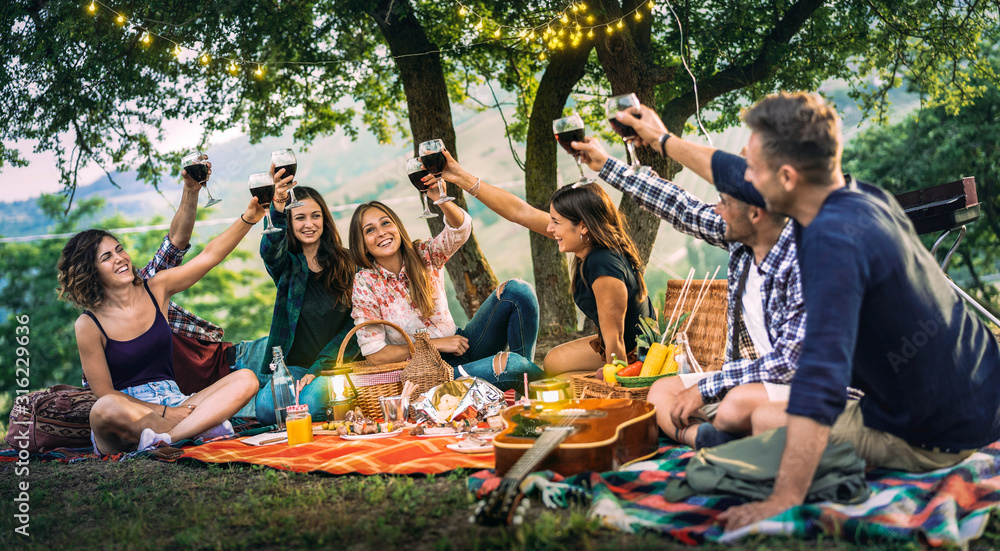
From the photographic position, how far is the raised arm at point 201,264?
3879 millimetres

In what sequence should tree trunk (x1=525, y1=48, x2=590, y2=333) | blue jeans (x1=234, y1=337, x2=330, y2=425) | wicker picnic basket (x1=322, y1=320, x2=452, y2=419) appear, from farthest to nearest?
tree trunk (x1=525, y1=48, x2=590, y2=333)
blue jeans (x1=234, y1=337, x2=330, y2=425)
wicker picnic basket (x1=322, y1=320, x2=452, y2=419)

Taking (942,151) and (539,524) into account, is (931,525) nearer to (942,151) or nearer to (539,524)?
(539,524)

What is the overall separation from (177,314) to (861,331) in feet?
12.7

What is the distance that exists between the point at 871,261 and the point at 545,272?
4.89m

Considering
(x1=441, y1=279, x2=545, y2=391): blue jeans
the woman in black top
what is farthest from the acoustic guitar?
(x1=441, y1=279, x2=545, y2=391): blue jeans

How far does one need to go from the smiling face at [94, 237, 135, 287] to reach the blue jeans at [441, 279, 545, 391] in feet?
5.79

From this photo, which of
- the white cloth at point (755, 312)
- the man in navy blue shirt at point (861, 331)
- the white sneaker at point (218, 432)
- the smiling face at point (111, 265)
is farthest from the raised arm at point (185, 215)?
the man in navy blue shirt at point (861, 331)

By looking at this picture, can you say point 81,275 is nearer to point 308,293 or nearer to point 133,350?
point 133,350

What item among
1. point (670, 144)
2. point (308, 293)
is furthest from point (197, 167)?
point (670, 144)

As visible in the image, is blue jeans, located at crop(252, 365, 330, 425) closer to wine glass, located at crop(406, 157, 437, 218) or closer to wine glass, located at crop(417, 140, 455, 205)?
wine glass, located at crop(406, 157, 437, 218)

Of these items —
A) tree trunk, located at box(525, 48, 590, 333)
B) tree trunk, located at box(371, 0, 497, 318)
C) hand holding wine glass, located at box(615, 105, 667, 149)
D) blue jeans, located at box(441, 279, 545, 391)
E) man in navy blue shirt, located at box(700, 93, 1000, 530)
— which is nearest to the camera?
man in navy blue shirt, located at box(700, 93, 1000, 530)

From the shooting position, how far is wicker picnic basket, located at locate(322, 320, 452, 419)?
3.65 m

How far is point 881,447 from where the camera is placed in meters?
2.12

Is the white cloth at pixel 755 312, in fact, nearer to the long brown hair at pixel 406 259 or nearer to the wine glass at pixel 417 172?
the wine glass at pixel 417 172
